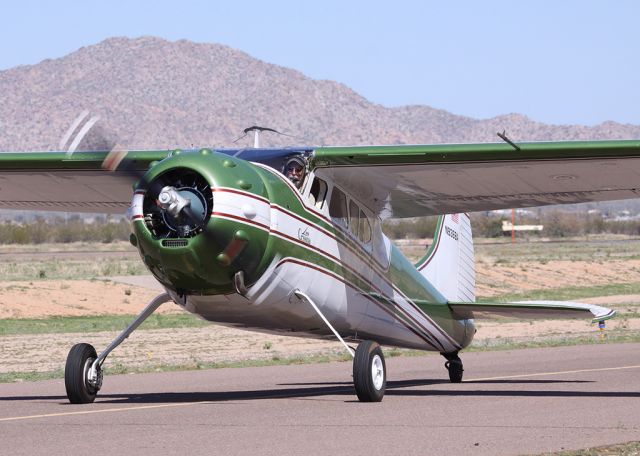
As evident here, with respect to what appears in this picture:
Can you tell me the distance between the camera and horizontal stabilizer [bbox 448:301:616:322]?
49.2ft

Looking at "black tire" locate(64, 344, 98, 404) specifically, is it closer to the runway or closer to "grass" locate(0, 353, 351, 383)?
the runway

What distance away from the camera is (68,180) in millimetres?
16188

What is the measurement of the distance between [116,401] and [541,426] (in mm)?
5168

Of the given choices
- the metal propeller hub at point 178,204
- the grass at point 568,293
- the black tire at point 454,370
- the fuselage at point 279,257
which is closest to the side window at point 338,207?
the fuselage at point 279,257

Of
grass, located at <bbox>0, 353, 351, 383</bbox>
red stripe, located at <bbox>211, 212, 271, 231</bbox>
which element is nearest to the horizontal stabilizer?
red stripe, located at <bbox>211, 212, 271, 231</bbox>

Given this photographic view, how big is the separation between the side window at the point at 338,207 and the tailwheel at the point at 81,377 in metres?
3.21

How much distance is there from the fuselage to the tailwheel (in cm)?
145

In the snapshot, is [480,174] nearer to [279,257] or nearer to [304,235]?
[304,235]

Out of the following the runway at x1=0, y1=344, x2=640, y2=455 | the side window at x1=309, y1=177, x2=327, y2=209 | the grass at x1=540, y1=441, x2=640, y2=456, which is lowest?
the runway at x1=0, y1=344, x2=640, y2=455

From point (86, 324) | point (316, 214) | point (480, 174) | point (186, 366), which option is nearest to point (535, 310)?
point (480, 174)

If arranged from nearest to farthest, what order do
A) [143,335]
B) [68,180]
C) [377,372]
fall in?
[377,372] < [68,180] < [143,335]

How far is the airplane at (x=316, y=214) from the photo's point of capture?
11.8 metres

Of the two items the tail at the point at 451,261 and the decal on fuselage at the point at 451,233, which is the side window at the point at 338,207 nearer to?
the tail at the point at 451,261

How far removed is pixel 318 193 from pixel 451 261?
→ 17.9ft
